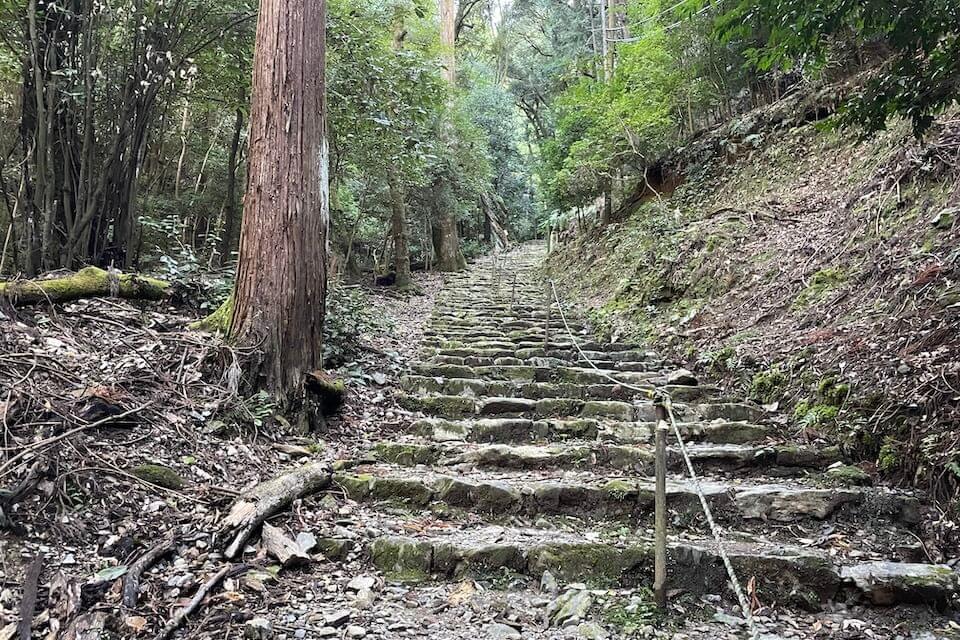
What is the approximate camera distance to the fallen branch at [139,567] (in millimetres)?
2242

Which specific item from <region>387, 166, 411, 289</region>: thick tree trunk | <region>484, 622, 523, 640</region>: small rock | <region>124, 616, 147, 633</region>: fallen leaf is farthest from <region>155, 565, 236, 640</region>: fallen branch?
<region>387, 166, 411, 289</region>: thick tree trunk

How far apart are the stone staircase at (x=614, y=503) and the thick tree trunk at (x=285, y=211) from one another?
100 centimetres

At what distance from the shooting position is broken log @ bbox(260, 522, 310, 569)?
8.89 feet

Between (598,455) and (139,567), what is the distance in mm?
2771

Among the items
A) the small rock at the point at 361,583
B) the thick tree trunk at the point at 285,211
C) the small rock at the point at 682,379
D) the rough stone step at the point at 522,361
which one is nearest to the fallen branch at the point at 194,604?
the small rock at the point at 361,583

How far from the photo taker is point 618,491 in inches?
131

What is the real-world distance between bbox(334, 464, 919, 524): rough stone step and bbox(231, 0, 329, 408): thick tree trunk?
1109mm

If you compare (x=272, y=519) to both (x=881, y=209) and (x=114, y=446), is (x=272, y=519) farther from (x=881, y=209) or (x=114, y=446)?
(x=881, y=209)

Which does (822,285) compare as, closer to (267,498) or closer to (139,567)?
(267,498)

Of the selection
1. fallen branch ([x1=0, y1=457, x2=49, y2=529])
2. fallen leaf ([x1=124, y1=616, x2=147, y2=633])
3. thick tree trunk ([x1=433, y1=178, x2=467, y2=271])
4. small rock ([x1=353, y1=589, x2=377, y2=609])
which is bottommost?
small rock ([x1=353, y1=589, x2=377, y2=609])

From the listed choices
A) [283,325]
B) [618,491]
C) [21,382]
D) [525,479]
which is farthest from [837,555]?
[21,382]

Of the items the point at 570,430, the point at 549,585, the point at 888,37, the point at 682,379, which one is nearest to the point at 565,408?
the point at 570,430

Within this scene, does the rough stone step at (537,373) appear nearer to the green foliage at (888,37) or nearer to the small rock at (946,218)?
the small rock at (946,218)

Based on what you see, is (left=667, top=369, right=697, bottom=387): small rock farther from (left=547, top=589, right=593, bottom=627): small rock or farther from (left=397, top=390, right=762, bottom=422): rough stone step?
(left=547, top=589, right=593, bottom=627): small rock
